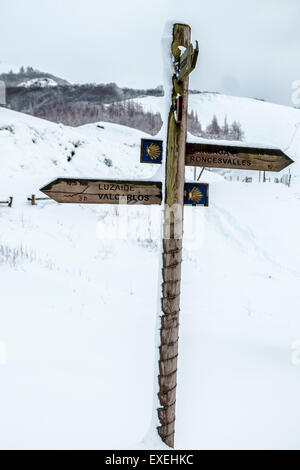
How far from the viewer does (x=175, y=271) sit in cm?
307

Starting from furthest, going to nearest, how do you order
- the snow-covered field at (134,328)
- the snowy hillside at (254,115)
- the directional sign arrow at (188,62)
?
the snowy hillside at (254,115) < the snow-covered field at (134,328) < the directional sign arrow at (188,62)

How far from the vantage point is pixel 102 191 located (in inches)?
118

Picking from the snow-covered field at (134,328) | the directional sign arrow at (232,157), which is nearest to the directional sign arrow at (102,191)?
the snow-covered field at (134,328)

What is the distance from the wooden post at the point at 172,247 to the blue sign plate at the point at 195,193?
9 cm

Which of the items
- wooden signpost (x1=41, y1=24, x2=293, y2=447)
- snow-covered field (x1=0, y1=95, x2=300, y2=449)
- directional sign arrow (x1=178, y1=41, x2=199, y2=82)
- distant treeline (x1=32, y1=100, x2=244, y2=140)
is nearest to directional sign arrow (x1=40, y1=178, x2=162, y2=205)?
wooden signpost (x1=41, y1=24, x2=293, y2=447)

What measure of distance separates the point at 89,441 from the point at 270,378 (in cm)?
250

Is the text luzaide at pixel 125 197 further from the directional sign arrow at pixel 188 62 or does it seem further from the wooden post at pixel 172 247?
the directional sign arrow at pixel 188 62

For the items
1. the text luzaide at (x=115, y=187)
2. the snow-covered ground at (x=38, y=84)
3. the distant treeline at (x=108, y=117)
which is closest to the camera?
the text luzaide at (x=115, y=187)

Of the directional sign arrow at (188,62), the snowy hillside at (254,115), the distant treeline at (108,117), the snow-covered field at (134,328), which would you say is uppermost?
the snowy hillside at (254,115)

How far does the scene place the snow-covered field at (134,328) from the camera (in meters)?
3.44

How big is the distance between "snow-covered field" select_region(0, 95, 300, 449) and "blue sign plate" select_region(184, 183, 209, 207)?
2.92 feet

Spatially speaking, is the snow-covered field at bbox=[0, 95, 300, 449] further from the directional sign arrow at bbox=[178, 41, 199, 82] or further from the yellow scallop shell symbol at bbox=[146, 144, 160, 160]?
the directional sign arrow at bbox=[178, 41, 199, 82]

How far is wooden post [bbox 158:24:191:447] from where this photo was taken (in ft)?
9.41

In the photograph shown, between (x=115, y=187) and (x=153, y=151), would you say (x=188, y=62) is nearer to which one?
(x=153, y=151)
